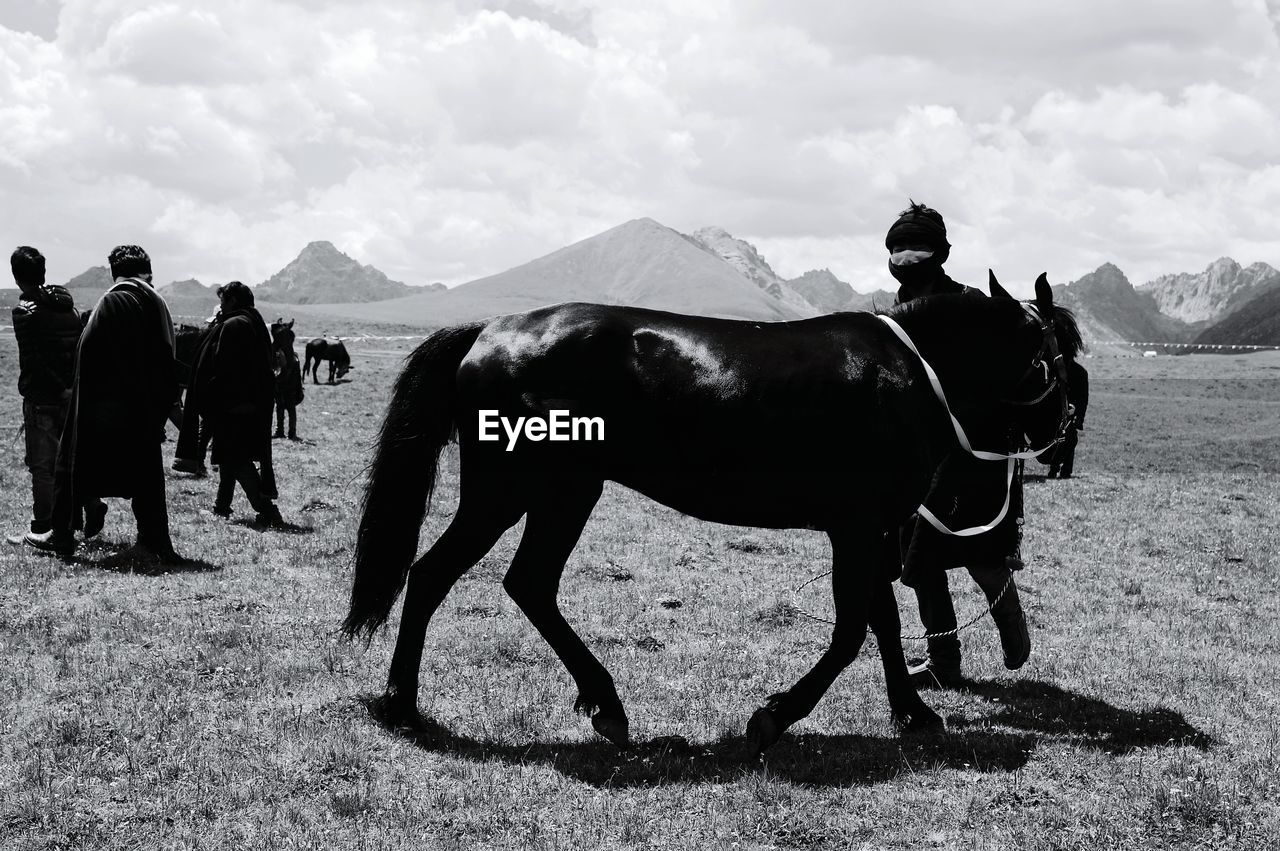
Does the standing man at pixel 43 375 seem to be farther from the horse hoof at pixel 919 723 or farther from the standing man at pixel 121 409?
the horse hoof at pixel 919 723

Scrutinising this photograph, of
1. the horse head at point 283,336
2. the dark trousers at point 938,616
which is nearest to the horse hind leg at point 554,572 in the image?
the dark trousers at point 938,616

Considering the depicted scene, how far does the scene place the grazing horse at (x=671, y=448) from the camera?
501 cm

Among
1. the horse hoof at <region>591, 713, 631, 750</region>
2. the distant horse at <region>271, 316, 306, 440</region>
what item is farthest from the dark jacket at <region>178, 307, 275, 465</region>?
the distant horse at <region>271, 316, 306, 440</region>

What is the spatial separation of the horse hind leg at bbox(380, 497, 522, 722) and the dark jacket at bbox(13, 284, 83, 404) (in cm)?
551

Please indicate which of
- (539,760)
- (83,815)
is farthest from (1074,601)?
(83,815)

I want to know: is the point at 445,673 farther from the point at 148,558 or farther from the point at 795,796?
the point at 148,558

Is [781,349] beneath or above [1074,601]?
above

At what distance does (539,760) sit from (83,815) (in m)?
1.92

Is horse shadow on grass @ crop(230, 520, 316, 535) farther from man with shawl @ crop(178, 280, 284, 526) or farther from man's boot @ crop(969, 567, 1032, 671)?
A: man's boot @ crop(969, 567, 1032, 671)

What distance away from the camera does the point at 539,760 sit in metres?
4.89

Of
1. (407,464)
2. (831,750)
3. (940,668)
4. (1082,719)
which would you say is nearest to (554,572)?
(407,464)

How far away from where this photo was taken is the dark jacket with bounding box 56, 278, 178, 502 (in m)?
8.35

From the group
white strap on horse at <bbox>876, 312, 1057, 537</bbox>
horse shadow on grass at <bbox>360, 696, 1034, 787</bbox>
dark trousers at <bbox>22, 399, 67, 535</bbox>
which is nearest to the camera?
horse shadow on grass at <bbox>360, 696, 1034, 787</bbox>

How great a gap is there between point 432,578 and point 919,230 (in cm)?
345
